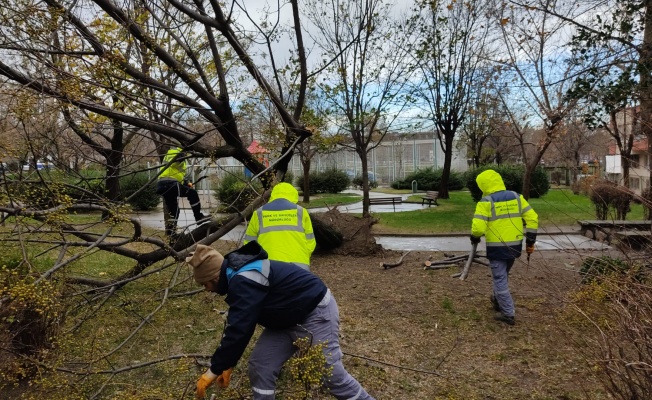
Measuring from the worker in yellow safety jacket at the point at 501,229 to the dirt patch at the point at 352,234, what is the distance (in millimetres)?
3542

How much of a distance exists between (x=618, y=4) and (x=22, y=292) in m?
8.50

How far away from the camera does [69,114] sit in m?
4.53

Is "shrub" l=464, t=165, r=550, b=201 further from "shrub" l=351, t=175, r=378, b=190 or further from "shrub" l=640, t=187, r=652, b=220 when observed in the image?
"shrub" l=351, t=175, r=378, b=190

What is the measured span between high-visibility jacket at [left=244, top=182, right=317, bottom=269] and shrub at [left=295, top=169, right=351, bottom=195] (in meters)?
22.9

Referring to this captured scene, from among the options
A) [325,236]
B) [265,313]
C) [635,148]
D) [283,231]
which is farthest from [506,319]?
[635,148]

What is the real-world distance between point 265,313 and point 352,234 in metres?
6.43

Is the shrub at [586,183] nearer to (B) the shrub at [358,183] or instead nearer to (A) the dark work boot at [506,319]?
(A) the dark work boot at [506,319]

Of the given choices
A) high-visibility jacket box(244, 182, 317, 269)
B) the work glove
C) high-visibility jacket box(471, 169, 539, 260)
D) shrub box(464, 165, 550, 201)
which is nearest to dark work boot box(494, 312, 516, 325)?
high-visibility jacket box(471, 169, 539, 260)

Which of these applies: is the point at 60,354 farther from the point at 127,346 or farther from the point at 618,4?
the point at 618,4

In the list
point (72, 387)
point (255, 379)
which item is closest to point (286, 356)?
point (255, 379)

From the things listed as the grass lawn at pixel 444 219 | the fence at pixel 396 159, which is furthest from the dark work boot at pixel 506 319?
the fence at pixel 396 159

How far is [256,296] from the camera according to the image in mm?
2525

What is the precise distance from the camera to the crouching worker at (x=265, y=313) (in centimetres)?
251

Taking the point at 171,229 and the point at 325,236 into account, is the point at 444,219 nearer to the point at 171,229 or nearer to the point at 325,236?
the point at 325,236
